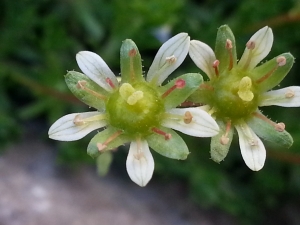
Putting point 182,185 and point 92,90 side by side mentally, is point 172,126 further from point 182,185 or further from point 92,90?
point 182,185

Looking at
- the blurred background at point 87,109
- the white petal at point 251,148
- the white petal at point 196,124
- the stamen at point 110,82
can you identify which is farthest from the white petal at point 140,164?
the blurred background at point 87,109

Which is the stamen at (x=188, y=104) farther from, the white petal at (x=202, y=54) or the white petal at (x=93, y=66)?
the white petal at (x=93, y=66)

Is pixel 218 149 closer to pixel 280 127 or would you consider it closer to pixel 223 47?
pixel 280 127

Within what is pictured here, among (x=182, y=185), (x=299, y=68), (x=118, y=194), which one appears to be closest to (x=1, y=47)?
(x=118, y=194)

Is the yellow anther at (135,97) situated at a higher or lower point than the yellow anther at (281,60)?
lower

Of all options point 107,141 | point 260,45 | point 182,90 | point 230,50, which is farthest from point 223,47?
point 107,141

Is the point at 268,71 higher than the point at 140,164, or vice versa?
the point at 268,71
